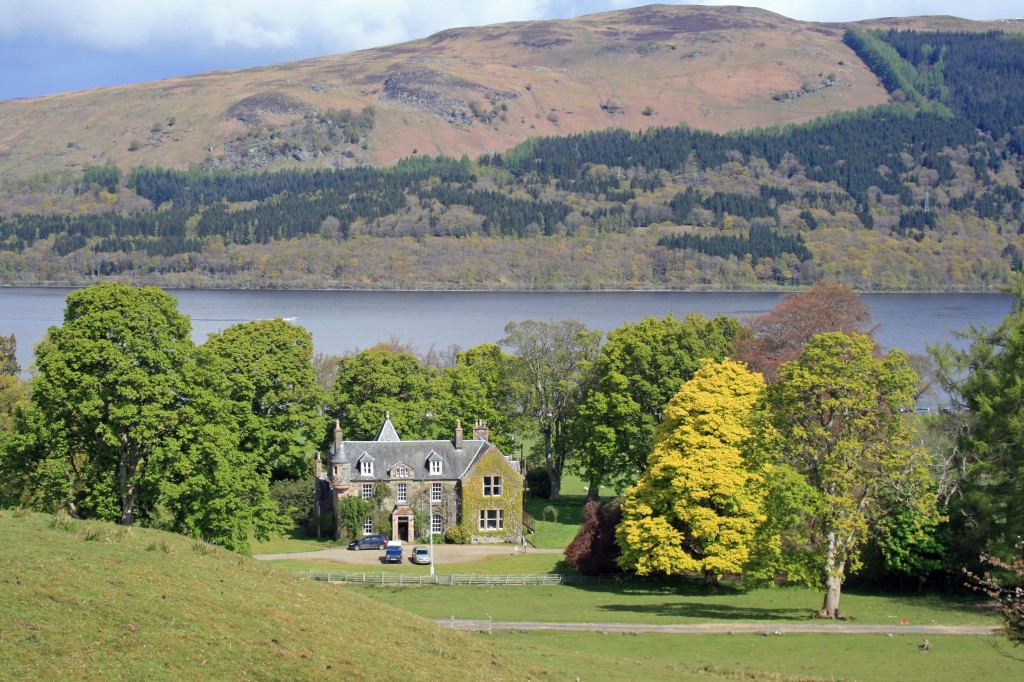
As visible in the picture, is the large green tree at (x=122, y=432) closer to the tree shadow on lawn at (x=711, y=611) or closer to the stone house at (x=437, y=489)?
the stone house at (x=437, y=489)

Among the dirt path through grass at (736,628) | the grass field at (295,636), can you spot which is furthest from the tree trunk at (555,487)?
the dirt path through grass at (736,628)

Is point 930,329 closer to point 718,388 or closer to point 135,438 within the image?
point 718,388

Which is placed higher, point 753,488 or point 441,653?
point 753,488

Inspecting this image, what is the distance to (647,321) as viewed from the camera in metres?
58.8

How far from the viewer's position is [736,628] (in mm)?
35312

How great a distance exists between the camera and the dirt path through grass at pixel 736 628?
34.4m

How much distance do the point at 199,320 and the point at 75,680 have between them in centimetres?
17348

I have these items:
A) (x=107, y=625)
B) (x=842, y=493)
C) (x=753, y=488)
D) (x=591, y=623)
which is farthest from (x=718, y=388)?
(x=107, y=625)

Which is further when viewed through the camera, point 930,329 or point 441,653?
point 930,329

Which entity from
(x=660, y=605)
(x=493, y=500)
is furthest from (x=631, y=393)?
(x=660, y=605)

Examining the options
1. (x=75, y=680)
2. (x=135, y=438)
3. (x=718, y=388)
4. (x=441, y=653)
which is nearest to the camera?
(x=75, y=680)

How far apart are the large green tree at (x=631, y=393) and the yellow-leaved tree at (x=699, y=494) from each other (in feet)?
34.1

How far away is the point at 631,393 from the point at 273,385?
17709 mm

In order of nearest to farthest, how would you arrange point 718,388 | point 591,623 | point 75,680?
point 75,680 < point 591,623 < point 718,388
